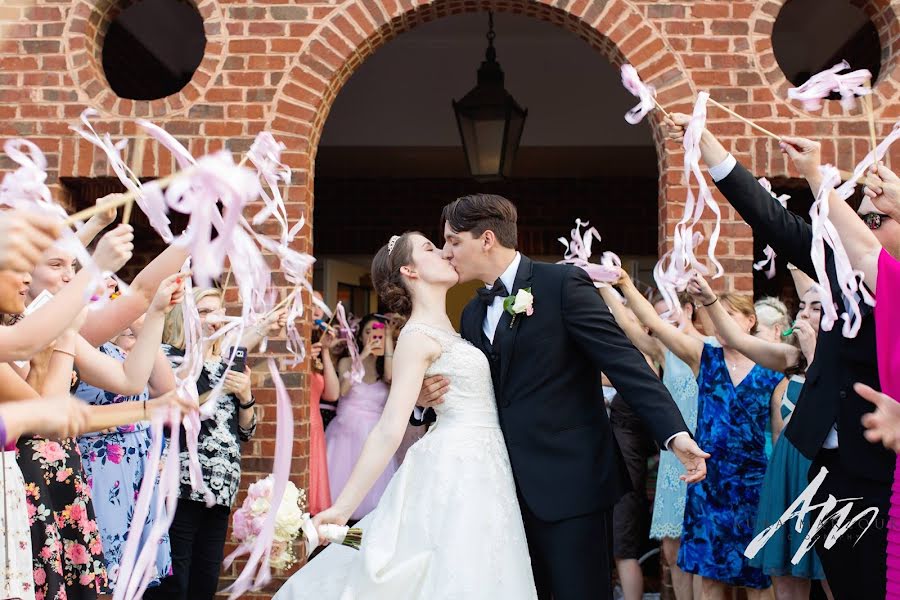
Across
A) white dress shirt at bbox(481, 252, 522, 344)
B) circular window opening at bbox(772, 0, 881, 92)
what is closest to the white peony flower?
white dress shirt at bbox(481, 252, 522, 344)

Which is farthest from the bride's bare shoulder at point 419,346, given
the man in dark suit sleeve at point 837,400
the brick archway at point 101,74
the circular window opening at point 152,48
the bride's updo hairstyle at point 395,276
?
the circular window opening at point 152,48

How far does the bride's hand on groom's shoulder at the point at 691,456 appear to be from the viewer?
303 centimetres

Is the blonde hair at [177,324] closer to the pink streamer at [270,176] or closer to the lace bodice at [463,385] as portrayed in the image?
the pink streamer at [270,176]

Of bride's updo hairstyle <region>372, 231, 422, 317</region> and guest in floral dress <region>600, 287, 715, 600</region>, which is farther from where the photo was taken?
guest in floral dress <region>600, 287, 715, 600</region>

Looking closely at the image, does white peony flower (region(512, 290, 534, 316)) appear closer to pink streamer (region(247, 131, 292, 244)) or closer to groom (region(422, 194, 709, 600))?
groom (region(422, 194, 709, 600))

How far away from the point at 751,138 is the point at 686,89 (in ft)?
1.47

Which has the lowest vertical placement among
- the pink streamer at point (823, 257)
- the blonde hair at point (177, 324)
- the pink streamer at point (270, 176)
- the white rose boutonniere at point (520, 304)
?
the blonde hair at point (177, 324)

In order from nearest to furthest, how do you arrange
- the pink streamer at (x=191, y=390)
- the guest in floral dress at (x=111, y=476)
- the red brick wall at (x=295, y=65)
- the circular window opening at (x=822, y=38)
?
1. the pink streamer at (x=191, y=390)
2. the guest in floral dress at (x=111, y=476)
3. the red brick wall at (x=295, y=65)
4. the circular window opening at (x=822, y=38)

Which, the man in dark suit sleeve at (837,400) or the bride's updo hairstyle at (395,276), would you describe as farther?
the bride's updo hairstyle at (395,276)

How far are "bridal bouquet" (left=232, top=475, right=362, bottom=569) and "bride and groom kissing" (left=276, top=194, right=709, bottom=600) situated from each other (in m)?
0.05

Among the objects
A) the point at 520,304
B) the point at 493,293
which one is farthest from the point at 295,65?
the point at 520,304

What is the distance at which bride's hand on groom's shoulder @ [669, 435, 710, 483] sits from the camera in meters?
3.03

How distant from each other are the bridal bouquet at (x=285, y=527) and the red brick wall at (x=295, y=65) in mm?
1214

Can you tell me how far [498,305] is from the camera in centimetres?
357
